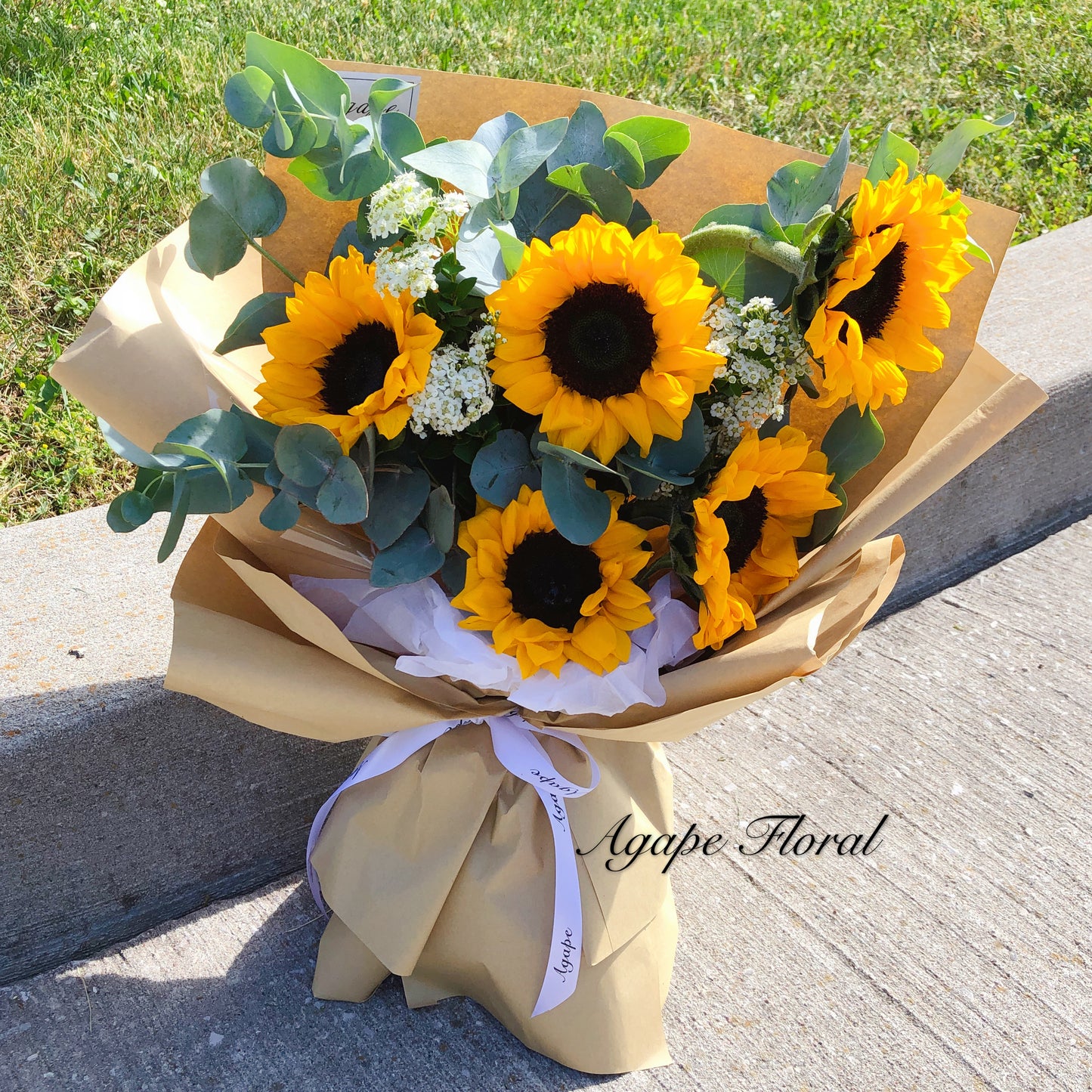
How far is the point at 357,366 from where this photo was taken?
0.94 metres

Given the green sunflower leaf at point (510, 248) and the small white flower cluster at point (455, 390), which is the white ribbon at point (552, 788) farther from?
the green sunflower leaf at point (510, 248)

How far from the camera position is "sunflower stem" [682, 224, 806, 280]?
91 cm

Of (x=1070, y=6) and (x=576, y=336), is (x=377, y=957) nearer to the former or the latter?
(x=576, y=336)

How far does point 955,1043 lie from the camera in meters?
1.48

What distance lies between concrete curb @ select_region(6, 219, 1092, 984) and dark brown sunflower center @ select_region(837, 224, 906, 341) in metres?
1.06

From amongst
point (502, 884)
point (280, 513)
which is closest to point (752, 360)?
point (280, 513)

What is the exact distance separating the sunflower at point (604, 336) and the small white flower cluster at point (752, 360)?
59 mm

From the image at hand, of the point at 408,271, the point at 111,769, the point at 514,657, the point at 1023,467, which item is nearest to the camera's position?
the point at 408,271

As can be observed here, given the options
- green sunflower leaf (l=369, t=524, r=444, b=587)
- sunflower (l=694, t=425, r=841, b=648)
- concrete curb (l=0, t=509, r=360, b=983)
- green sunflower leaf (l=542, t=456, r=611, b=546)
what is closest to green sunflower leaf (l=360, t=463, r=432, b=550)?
green sunflower leaf (l=369, t=524, r=444, b=587)

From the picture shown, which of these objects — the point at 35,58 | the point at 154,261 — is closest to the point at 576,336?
the point at 154,261

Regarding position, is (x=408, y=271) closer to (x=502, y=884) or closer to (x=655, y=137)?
(x=655, y=137)

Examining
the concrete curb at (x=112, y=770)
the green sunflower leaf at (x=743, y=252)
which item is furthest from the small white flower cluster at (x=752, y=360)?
the concrete curb at (x=112, y=770)

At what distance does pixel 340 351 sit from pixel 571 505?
0.25m

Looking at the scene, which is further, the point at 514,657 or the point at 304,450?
the point at 514,657
